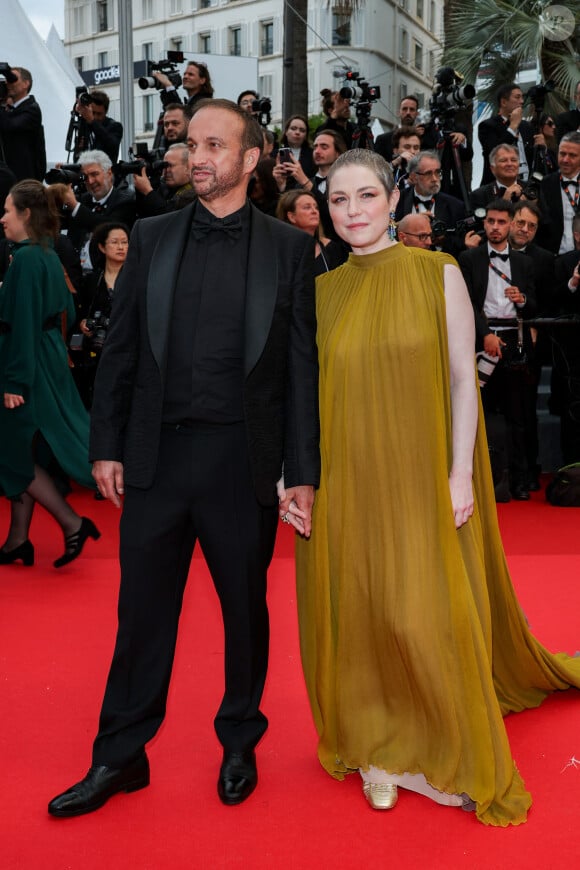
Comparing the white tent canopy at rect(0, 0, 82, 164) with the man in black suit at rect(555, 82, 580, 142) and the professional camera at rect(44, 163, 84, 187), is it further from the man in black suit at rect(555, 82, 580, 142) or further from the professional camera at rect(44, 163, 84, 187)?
the man in black suit at rect(555, 82, 580, 142)

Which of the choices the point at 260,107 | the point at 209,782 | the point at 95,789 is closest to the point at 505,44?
the point at 260,107

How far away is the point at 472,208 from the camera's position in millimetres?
7855

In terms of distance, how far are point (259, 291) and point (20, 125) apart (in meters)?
6.28

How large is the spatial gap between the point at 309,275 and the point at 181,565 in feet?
2.77

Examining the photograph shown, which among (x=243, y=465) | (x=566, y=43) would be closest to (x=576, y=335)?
(x=243, y=465)

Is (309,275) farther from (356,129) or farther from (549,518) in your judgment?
(356,129)

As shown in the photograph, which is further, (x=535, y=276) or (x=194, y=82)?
(x=194, y=82)

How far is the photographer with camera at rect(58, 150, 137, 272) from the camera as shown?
24.3 feet

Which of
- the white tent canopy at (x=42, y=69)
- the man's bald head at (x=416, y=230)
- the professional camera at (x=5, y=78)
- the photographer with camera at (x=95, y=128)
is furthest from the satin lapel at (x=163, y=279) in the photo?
the white tent canopy at (x=42, y=69)

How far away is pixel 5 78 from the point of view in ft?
26.9

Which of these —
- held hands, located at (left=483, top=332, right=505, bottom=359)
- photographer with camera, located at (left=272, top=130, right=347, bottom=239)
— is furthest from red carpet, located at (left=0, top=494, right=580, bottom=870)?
photographer with camera, located at (left=272, top=130, right=347, bottom=239)

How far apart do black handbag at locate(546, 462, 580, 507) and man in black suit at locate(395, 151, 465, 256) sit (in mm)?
1648

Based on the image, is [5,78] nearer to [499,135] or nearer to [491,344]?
[499,135]

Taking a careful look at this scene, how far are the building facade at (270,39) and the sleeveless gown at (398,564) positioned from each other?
3737 centimetres
